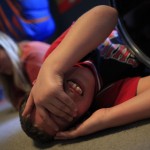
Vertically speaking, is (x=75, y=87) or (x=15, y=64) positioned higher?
(x=75, y=87)

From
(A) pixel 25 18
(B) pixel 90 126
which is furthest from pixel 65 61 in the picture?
(A) pixel 25 18

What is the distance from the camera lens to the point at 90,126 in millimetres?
796

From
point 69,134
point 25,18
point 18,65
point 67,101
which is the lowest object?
point 18,65

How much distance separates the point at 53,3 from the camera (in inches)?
81.3

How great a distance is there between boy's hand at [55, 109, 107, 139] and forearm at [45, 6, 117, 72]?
0.50 feet

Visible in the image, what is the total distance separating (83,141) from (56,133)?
9cm

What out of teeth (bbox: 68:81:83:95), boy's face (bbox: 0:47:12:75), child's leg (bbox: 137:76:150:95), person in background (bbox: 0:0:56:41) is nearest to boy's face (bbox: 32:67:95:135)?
teeth (bbox: 68:81:83:95)

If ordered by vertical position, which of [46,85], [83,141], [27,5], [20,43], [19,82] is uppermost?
[46,85]

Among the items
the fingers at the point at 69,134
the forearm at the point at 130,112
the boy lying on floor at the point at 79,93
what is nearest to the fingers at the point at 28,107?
the boy lying on floor at the point at 79,93

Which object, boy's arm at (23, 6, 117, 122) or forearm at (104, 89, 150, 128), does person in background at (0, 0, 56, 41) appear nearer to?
boy's arm at (23, 6, 117, 122)

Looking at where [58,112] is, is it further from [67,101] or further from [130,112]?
[130,112]

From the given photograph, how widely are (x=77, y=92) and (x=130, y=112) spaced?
157mm

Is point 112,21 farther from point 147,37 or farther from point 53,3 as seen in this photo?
point 53,3

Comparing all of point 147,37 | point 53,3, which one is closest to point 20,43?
point 53,3
